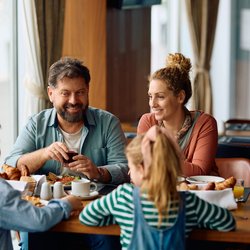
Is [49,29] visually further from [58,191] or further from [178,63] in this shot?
[58,191]

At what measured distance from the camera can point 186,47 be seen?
Answer: 7.42m

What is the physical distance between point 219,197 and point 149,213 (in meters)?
0.46

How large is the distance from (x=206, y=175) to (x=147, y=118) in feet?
1.75

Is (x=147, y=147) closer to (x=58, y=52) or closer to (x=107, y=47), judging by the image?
(x=58, y=52)

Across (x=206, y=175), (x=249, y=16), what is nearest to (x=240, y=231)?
(x=206, y=175)

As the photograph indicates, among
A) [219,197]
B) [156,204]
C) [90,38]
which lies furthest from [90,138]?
[90,38]

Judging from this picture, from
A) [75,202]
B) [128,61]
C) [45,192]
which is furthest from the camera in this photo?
[128,61]

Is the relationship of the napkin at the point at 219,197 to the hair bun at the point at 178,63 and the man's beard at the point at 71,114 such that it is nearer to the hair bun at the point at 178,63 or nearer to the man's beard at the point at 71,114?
the man's beard at the point at 71,114

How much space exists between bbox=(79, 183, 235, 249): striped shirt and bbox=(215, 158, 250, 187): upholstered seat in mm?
1247

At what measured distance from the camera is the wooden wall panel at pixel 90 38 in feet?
19.7

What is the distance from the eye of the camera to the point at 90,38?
6.32m

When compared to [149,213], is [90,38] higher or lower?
higher

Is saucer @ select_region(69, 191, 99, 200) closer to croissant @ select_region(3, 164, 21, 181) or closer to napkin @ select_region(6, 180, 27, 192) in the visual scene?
napkin @ select_region(6, 180, 27, 192)

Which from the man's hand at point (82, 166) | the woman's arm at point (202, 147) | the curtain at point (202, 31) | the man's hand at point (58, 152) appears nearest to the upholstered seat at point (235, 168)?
the woman's arm at point (202, 147)
